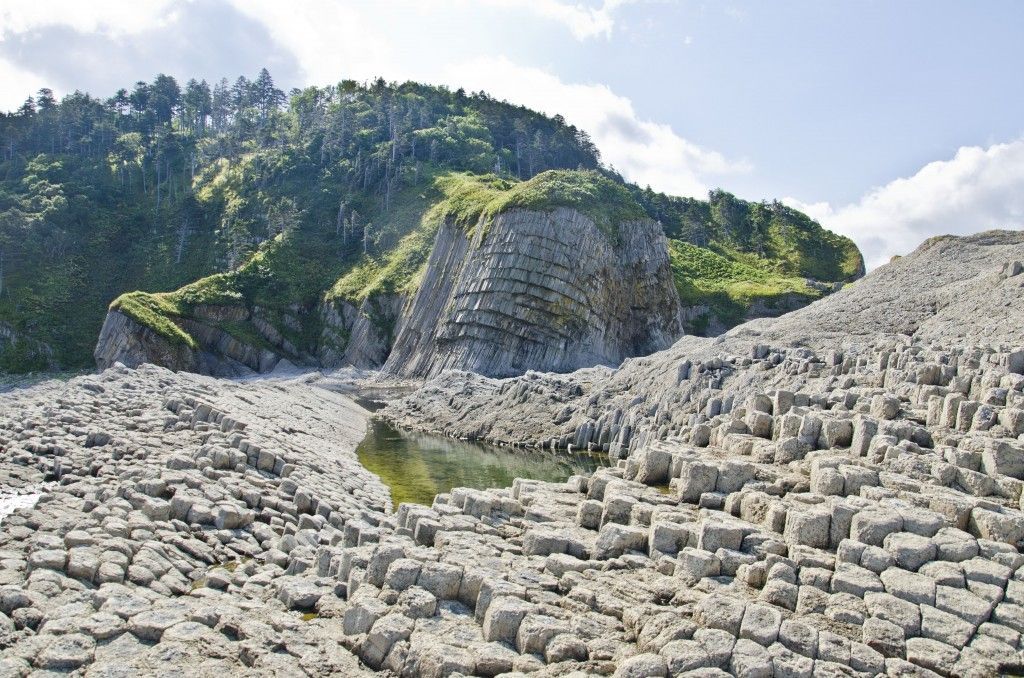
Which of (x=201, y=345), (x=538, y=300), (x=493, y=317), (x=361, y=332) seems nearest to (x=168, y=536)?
(x=493, y=317)

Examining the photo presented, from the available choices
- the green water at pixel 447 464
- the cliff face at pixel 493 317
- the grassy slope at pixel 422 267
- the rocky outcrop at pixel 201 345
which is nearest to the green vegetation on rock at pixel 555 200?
the grassy slope at pixel 422 267

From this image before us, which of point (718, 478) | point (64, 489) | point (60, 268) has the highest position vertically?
point (60, 268)

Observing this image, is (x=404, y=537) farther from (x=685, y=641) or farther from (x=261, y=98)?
(x=261, y=98)

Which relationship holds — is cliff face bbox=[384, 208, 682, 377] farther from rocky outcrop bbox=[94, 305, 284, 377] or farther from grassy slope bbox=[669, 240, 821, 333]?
grassy slope bbox=[669, 240, 821, 333]

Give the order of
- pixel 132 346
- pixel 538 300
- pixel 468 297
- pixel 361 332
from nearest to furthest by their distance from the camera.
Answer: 1. pixel 538 300
2. pixel 132 346
3. pixel 468 297
4. pixel 361 332

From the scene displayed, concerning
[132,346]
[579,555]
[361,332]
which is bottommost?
[579,555]

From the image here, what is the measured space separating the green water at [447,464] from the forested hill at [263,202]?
51641mm

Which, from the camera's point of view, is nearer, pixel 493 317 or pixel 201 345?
pixel 493 317

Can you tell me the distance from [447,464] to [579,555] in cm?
2308

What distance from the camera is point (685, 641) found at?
32.8 feet

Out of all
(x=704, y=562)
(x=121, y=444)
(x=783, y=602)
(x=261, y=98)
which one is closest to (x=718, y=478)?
(x=704, y=562)

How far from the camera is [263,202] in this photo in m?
114

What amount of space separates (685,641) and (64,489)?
18223mm

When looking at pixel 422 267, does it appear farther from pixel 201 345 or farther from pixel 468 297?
pixel 201 345
